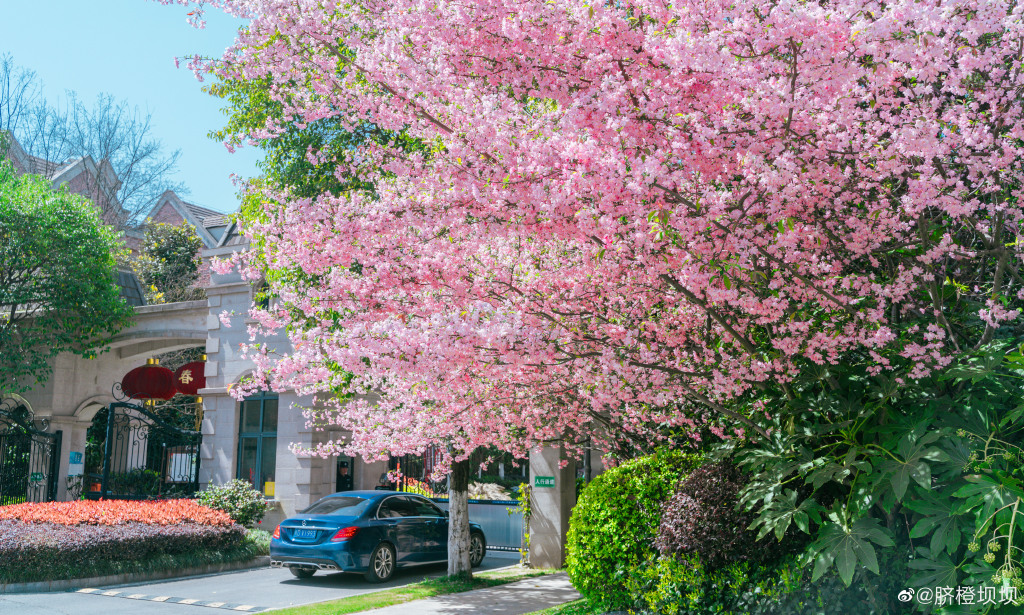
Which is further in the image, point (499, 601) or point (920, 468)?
point (499, 601)

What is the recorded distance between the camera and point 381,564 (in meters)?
13.4

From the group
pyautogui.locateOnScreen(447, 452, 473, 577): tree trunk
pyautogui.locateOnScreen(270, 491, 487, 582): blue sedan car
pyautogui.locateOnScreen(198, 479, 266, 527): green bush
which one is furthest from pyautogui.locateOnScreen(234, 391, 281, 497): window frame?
pyautogui.locateOnScreen(447, 452, 473, 577): tree trunk

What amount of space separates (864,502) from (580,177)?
11.5 ft

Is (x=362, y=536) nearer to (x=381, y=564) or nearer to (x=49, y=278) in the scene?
(x=381, y=564)

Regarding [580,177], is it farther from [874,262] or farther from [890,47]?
→ [874,262]

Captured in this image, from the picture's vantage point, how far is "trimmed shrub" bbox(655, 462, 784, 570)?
291 inches

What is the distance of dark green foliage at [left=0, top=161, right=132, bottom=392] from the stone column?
13.9 m

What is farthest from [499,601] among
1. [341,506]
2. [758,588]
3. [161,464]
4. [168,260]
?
[168,260]

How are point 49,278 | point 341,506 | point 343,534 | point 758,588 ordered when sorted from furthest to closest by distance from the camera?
point 49,278, point 341,506, point 343,534, point 758,588

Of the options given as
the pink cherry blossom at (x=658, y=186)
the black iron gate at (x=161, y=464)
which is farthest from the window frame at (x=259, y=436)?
the pink cherry blossom at (x=658, y=186)

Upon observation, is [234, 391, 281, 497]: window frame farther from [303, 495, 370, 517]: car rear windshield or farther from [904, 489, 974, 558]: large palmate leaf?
[904, 489, 974, 558]: large palmate leaf

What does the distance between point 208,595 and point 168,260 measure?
22.4 m

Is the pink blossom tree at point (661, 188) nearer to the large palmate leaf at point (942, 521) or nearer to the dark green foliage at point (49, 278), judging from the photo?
the large palmate leaf at point (942, 521)

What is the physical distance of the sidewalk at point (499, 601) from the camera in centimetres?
1027
